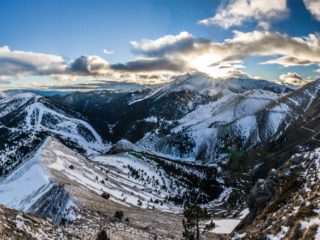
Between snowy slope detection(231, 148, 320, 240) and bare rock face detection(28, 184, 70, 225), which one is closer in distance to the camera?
snowy slope detection(231, 148, 320, 240)

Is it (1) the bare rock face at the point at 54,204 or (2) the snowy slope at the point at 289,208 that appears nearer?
(2) the snowy slope at the point at 289,208

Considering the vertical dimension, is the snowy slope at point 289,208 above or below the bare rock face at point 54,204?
above

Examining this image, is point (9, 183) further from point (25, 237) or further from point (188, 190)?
point (188, 190)

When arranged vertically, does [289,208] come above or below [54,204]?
above

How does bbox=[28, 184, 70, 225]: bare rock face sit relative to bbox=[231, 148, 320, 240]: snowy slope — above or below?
below

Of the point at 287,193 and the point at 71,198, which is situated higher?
the point at 287,193

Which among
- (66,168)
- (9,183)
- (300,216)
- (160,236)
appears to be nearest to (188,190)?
(66,168)

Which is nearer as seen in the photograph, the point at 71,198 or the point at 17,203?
the point at 71,198

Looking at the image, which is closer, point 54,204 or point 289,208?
point 289,208

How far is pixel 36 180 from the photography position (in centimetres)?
5959

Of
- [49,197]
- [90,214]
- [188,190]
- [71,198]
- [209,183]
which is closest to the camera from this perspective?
[90,214]

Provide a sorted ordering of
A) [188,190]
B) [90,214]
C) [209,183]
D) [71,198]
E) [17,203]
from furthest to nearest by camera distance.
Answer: [209,183] < [188,190] < [17,203] < [71,198] < [90,214]

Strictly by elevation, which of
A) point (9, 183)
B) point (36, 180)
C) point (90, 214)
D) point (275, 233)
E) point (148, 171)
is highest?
point (275, 233)

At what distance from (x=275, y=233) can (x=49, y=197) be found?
43.8 metres
